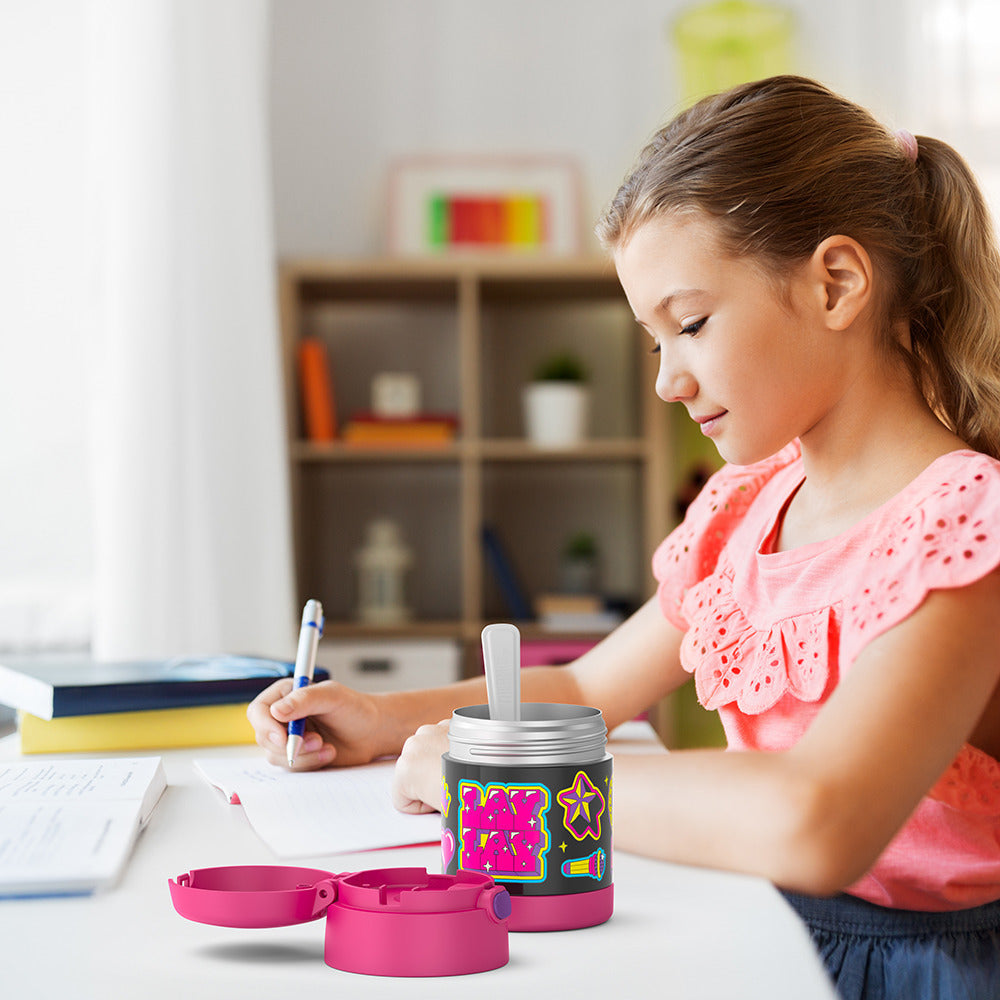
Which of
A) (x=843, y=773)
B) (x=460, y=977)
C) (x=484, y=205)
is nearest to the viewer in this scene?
(x=460, y=977)

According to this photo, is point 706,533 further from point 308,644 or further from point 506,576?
point 506,576

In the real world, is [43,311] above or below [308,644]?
above

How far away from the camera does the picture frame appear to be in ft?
9.82

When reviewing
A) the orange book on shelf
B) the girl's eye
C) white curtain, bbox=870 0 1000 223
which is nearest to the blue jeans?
the girl's eye

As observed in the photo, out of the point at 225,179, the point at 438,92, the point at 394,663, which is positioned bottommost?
the point at 394,663

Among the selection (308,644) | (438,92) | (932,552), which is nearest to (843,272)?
(932,552)

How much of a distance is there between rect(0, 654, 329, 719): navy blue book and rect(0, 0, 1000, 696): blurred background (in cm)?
85

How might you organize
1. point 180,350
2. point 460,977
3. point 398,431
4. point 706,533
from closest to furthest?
point 460,977 → point 706,533 → point 180,350 → point 398,431

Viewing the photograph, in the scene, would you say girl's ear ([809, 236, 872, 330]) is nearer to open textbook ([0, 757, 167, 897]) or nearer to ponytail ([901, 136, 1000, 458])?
ponytail ([901, 136, 1000, 458])

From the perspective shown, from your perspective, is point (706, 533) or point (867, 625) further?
point (706, 533)

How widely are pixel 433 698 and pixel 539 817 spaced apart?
49 centimetres

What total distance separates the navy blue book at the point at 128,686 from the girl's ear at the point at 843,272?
56 centimetres

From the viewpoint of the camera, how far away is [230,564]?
2238 mm

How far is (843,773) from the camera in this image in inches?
24.6
